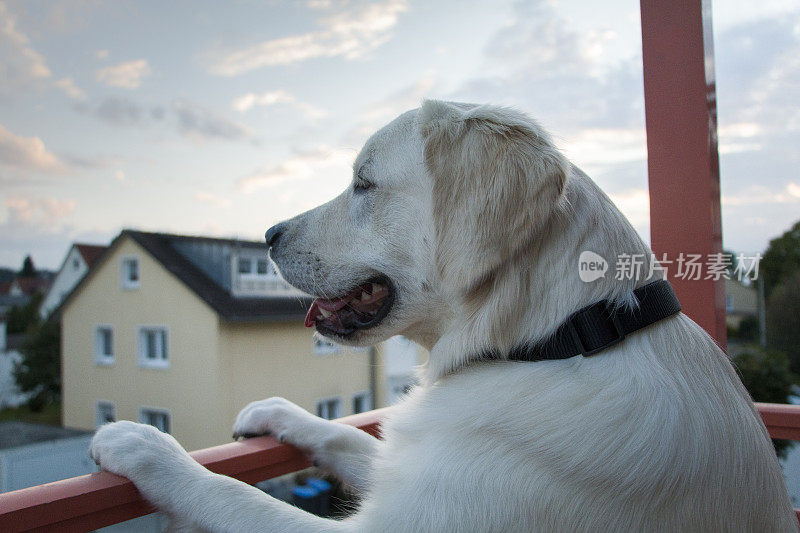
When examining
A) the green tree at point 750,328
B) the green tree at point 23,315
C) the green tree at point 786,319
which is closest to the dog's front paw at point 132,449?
the green tree at point 750,328

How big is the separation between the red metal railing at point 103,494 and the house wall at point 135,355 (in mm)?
7853

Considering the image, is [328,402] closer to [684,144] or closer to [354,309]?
[354,309]

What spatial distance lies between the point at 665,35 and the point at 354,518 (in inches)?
58.5

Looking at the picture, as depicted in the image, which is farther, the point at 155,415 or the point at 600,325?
the point at 155,415

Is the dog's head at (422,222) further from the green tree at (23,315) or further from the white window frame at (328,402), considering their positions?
the green tree at (23,315)

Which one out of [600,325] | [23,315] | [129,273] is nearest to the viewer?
[600,325]

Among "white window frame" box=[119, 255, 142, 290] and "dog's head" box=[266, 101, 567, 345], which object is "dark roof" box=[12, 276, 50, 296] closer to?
"white window frame" box=[119, 255, 142, 290]

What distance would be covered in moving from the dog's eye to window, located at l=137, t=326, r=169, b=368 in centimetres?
923

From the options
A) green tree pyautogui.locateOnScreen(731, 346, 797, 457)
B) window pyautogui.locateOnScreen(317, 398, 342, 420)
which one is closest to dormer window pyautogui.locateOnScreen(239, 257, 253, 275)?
window pyautogui.locateOnScreen(317, 398, 342, 420)

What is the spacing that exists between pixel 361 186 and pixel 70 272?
32.4 ft

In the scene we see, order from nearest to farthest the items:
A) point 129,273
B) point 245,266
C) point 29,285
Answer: point 245,266 < point 29,285 < point 129,273

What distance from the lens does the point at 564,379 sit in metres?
0.94

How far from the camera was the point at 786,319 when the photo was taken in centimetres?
570

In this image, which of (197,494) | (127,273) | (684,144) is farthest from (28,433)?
(684,144)
